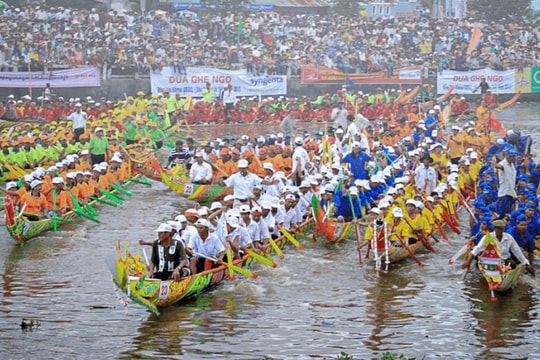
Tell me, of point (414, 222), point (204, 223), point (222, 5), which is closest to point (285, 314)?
point (204, 223)

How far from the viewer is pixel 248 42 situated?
1382 inches

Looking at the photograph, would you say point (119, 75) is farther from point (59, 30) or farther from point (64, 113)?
point (64, 113)

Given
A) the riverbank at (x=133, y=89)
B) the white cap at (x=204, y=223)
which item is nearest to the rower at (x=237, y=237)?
the white cap at (x=204, y=223)

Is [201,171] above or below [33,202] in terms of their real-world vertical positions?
above

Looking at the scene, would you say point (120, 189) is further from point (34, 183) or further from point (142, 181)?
point (34, 183)

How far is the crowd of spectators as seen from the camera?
3036cm

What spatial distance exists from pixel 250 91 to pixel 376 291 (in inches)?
802

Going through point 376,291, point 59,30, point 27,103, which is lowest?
point 376,291

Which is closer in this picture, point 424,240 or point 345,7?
point 424,240

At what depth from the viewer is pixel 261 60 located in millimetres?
33156

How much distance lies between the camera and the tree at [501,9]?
40.9 m

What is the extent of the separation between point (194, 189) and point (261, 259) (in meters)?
5.48

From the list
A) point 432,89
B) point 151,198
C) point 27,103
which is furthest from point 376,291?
point 432,89

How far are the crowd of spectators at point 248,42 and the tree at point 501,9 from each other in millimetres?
538
